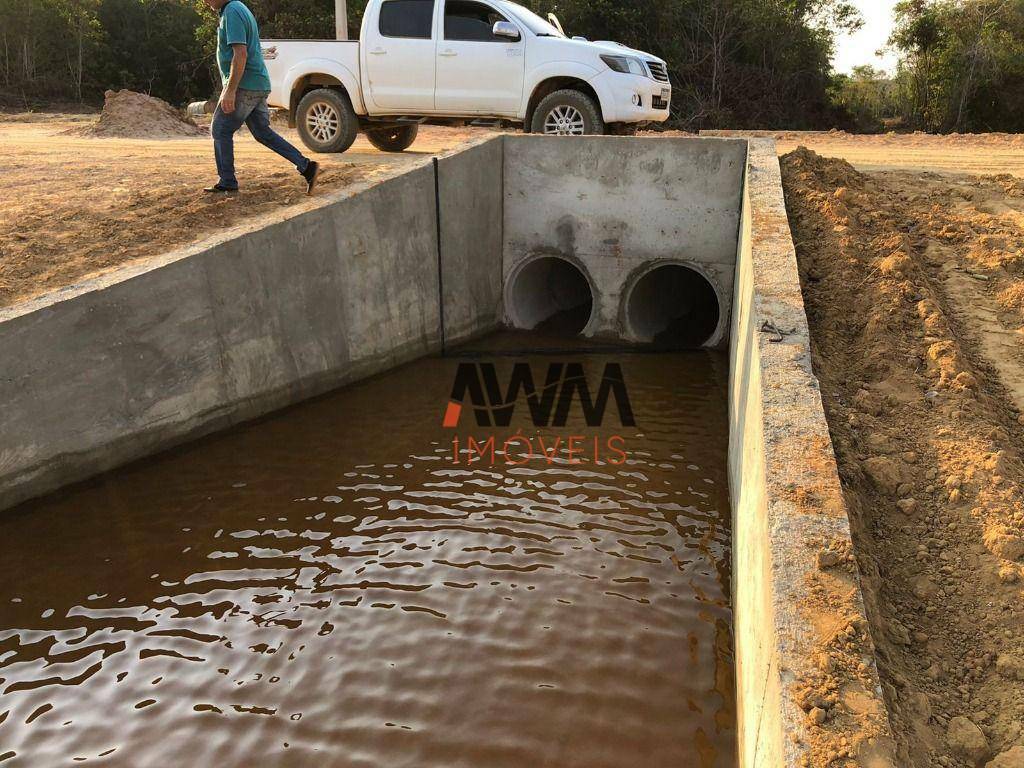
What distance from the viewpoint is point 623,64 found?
33.0 ft

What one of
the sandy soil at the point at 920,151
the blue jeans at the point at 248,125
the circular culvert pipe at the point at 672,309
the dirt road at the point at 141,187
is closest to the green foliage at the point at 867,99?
the sandy soil at the point at 920,151

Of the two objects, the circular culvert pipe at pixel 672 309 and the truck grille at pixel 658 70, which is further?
the truck grille at pixel 658 70

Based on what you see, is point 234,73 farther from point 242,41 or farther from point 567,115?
point 567,115

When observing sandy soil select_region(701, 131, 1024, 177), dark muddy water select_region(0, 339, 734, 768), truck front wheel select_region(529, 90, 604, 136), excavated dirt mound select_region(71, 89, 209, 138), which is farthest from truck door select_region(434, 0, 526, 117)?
excavated dirt mound select_region(71, 89, 209, 138)

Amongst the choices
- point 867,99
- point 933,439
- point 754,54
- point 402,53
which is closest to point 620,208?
point 402,53

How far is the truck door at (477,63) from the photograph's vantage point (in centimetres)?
1034

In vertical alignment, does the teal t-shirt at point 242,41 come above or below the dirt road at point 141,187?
above

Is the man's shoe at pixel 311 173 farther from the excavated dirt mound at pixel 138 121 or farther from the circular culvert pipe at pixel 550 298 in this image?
the excavated dirt mound at pixel 138 121

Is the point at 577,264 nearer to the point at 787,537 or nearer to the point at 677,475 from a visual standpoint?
the point at 677,475

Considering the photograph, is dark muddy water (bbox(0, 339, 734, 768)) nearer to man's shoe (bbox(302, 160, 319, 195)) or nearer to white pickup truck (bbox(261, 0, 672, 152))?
man's shoe (bbox(302, 160, 319, 195))

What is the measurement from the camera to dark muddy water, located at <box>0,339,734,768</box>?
13.4 feet

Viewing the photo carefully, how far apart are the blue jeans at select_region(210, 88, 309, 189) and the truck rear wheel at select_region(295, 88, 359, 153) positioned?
320 cm

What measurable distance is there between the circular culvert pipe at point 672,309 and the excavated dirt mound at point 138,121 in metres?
10.1

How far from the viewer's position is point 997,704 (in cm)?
270
